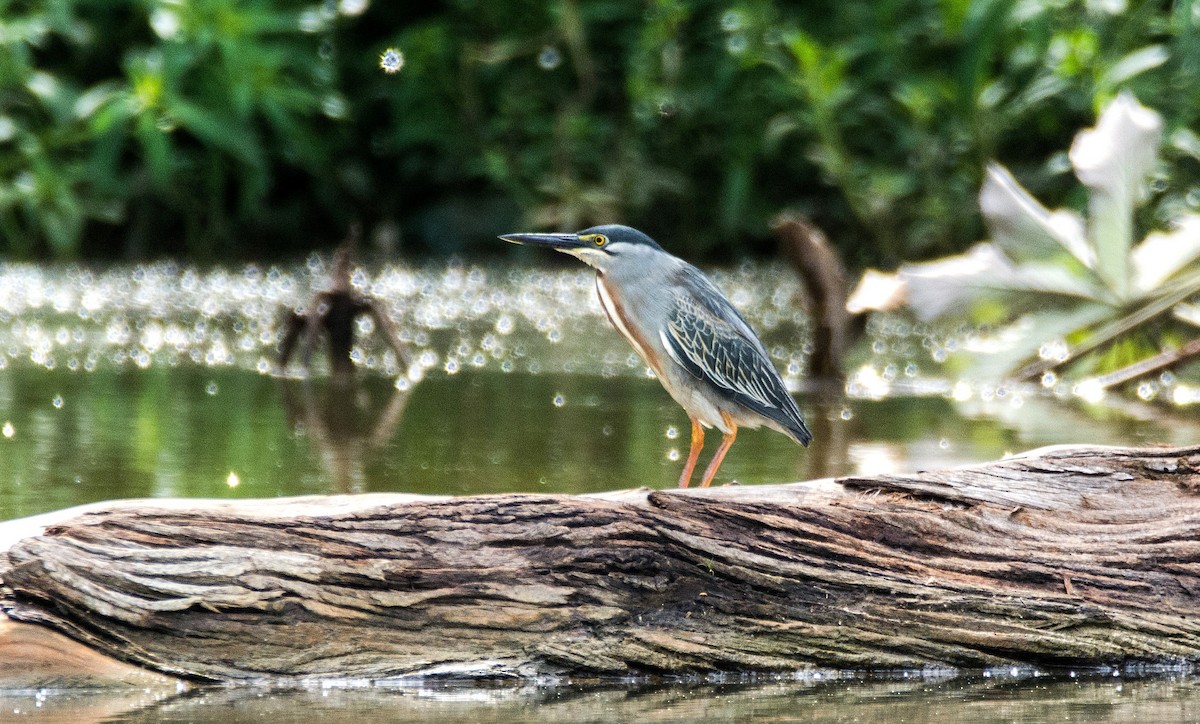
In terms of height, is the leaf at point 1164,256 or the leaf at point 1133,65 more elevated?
the leaf at point 1133,65

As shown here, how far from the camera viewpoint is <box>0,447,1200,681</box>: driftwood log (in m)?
2.82

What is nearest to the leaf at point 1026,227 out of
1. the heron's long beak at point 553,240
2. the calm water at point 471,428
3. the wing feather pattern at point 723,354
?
the calm water at point 471,428

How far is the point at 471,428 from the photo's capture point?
5.58 m

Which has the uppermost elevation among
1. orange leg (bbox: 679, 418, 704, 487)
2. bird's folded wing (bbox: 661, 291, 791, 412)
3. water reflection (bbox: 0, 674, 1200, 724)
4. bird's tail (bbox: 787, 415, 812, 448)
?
bird's folded wing (bbox: 661, 291, 791, 412)

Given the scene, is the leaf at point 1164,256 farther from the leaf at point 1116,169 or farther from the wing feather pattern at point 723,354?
the wing feather pattern at point 723,354

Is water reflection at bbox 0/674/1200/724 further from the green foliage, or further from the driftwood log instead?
the green foliage

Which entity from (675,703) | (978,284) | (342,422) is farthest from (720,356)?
(978,284)

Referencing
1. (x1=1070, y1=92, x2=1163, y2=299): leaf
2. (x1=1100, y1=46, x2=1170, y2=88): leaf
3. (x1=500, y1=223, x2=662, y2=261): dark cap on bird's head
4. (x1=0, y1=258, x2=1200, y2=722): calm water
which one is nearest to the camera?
(x1=0, y1=258, x2=1200, y2=722): calm water

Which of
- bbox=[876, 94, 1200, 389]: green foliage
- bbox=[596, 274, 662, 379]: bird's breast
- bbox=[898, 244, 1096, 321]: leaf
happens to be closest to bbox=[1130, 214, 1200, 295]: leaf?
bbox=[876, 94, 1200, 389]: green foliage

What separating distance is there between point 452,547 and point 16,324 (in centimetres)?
625

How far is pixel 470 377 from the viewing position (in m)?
7.05

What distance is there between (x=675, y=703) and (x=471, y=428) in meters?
2.86

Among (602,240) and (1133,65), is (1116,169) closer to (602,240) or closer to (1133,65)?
(602,240)

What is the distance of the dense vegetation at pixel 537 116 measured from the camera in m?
10.7
